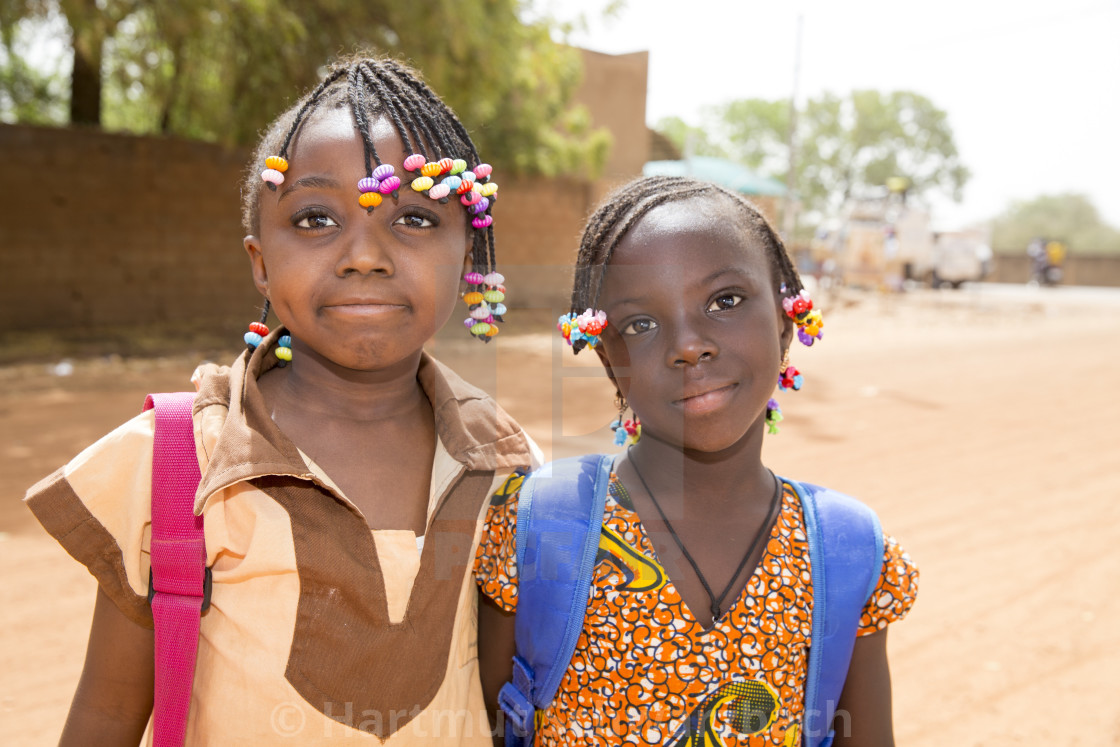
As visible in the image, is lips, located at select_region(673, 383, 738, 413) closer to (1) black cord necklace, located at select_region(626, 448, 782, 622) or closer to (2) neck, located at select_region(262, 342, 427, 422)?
A: (1) black cord necklace, located at select_region(626, 448, 782, 622)

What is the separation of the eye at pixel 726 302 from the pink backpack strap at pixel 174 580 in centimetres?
101

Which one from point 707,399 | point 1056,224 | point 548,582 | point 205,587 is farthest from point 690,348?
point 1056,224

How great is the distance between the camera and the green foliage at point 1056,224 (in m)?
70.2

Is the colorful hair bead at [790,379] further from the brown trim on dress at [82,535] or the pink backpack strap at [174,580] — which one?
the brown trim on dress at [82,535]

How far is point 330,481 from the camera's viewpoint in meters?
1.46

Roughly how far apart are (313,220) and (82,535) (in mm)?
665

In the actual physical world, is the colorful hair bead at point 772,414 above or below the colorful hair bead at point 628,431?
above

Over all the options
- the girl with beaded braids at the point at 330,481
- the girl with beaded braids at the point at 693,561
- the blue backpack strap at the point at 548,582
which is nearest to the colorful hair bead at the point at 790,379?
the girl with beaded braids at the point at 693,561

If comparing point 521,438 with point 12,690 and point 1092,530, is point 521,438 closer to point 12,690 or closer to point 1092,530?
point 12,690

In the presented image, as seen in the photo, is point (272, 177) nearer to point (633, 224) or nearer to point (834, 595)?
point (633, 224)

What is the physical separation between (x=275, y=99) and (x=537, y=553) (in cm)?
943

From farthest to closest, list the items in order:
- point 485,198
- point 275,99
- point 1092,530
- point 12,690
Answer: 1. point 275,99
2. point 1092,530
3. point 12,690
4. point 485,198

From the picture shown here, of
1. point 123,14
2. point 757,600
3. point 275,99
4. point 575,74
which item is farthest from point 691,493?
point 575,74

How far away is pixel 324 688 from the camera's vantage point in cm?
143
